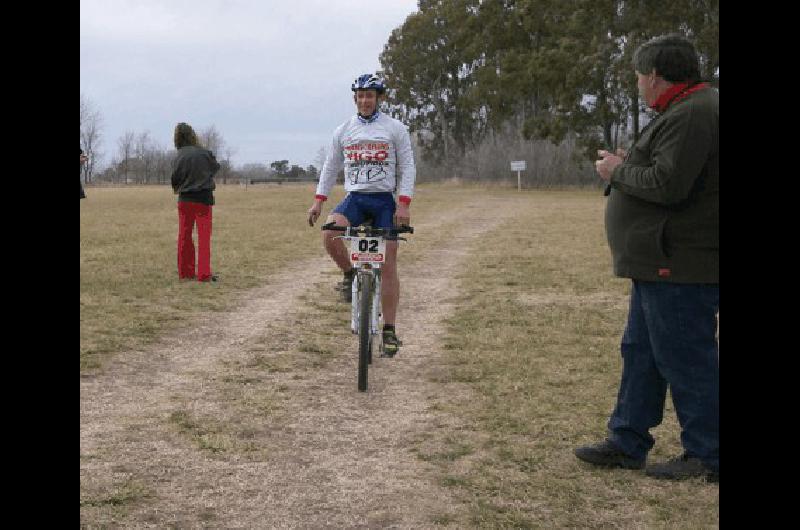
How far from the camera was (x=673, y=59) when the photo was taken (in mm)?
3914

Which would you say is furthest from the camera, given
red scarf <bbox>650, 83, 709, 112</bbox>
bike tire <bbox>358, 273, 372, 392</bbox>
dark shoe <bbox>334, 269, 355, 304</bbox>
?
dark shoe <bbox>334, 269, 355, 304</bbox>

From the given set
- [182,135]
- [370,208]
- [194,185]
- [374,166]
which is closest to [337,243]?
[370,208]

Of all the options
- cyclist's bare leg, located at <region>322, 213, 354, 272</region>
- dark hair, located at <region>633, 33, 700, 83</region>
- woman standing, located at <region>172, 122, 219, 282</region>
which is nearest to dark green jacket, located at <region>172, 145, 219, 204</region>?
woman standing, located at <region>172, 122, 219, 282</region>

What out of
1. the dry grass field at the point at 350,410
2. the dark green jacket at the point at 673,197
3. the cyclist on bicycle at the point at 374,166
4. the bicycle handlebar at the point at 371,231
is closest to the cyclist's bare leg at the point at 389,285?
the cyclist on bicycle at the point at 374,166

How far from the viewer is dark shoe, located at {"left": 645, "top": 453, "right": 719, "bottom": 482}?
4113mm

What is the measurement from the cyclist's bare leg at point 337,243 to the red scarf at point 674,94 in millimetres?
2754

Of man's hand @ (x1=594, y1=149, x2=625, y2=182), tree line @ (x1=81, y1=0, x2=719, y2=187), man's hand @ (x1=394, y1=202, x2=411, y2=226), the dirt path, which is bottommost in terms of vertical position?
the dirt path

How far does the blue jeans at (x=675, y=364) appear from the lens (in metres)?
3.97

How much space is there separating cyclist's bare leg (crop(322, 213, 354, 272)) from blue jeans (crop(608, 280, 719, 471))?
251 cm

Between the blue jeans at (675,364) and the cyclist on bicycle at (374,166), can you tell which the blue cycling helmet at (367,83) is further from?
the blue jeans at (675,364)

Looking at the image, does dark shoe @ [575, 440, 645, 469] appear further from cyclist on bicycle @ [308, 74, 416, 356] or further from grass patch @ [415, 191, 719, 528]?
cyclist on bicycle @ [308, 74, 416, 356]
